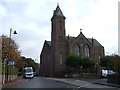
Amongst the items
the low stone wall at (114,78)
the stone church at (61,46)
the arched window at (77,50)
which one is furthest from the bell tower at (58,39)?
the low stone wall at (114,78)

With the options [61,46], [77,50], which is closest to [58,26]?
[61,46]

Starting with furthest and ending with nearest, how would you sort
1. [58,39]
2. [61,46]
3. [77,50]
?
[77,50], [61,46], [58,39]

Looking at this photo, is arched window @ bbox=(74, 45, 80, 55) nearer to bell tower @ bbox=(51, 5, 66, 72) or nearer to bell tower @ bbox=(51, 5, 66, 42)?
bell tower @ bbox=(51, 5, 66, 72)

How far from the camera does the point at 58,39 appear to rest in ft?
245

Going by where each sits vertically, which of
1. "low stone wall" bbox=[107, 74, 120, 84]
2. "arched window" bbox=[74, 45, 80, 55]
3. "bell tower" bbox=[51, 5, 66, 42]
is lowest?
"low stone wall" bbox=[107, 74, 120, 84]

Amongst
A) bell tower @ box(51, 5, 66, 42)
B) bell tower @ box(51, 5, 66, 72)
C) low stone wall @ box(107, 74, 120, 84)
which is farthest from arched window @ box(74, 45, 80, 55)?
low stone wall @ box(107, 74, 120, 84)

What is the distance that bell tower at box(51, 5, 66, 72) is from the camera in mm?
73438

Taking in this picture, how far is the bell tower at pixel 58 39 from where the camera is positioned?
241 feet

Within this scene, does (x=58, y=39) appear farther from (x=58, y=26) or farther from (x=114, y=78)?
(x=114, y=78)

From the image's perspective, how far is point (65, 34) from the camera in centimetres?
7588

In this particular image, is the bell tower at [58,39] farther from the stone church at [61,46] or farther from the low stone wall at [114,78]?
the low stone wall at [114,78]

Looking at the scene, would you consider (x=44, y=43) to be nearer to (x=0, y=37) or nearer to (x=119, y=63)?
(x=0, y=37)

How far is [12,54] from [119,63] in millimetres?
26263

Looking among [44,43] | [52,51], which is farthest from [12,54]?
[44,43]
